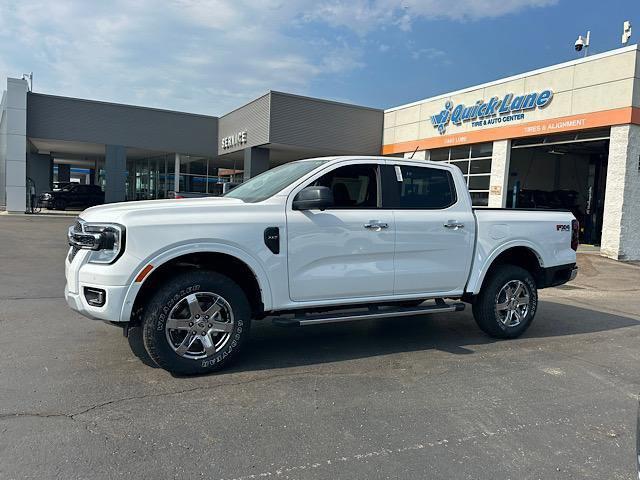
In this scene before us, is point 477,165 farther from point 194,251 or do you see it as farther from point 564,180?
point 194,251

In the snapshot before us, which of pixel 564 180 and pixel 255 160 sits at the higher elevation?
pixel 255 160

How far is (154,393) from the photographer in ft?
13.0

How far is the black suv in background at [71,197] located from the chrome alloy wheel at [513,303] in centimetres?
2853

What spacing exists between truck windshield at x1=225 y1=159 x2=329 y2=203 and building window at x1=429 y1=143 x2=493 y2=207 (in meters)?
14.7

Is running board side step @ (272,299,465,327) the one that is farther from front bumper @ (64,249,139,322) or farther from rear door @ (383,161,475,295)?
front bumper @ (64,249,139,322)

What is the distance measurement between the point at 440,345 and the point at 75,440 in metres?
3.79

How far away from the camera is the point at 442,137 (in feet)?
69.2

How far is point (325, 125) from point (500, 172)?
29.7 feet

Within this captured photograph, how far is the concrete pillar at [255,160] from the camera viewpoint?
24758 mm

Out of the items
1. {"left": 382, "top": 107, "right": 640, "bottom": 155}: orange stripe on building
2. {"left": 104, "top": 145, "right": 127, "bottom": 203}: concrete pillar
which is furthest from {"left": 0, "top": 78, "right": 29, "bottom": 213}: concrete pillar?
{"left": 382, "top": 107, "right": 640, "bottom": 155}: orange stripe on building

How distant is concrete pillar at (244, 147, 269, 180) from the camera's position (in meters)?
24.8

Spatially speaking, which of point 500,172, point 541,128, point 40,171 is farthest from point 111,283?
point 40,171

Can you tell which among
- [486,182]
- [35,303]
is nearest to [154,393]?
[35,303]

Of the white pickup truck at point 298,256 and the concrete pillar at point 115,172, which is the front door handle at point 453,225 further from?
the concrete pillar at point 115,172
